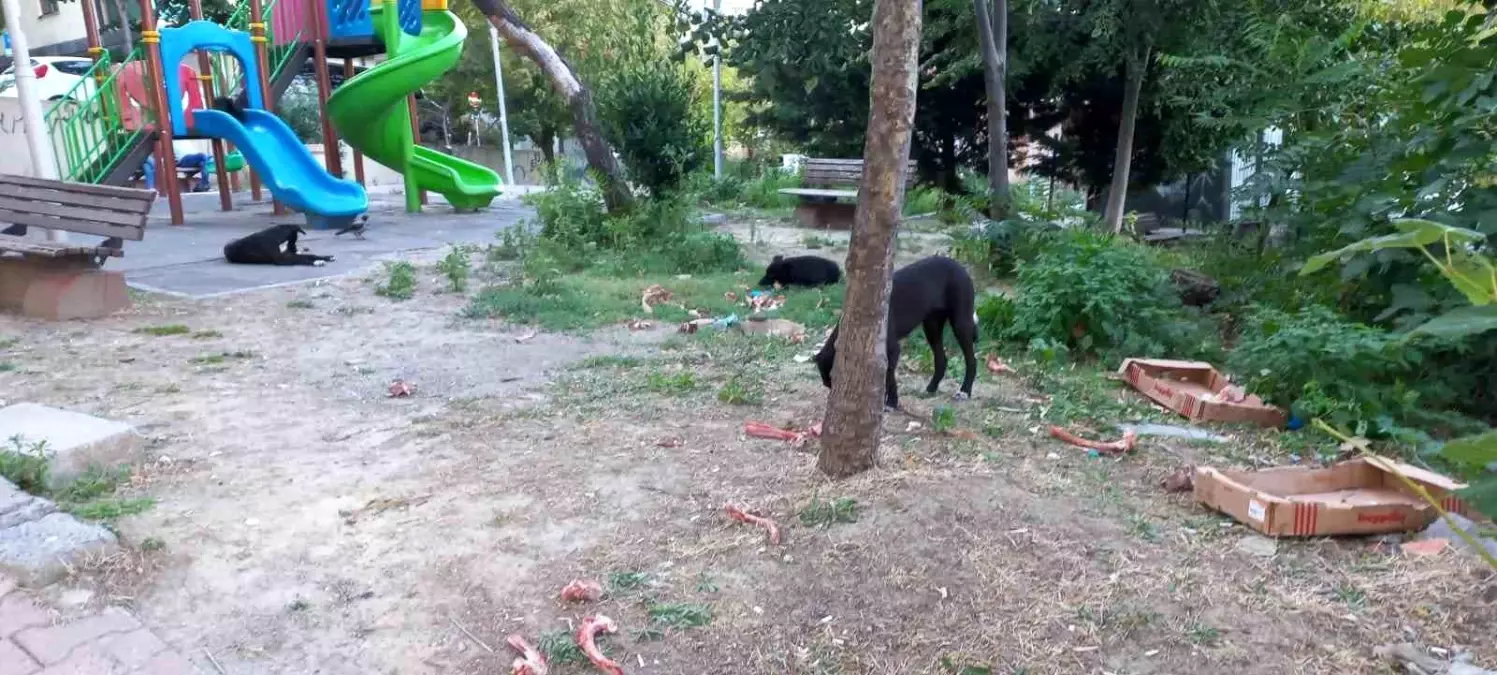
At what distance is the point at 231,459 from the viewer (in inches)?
182

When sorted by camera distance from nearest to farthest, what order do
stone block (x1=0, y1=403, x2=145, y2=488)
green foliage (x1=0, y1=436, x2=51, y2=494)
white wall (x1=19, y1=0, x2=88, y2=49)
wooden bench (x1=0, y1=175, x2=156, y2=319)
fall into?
green foliage (x1=0, y1=436, x2=51, y2=494) → stone block (x1=0, y1=403, x2=145, y2=488) → wooden bench (x1=0, y1=175, x2=156, y2=319) → white wall (x1=19, y1=0, x2=88, y2=49)

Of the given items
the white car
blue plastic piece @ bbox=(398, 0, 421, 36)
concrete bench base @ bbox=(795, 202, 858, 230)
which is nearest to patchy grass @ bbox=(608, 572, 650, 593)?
concrete bench base @ bbox=(795, 202, 858, 230)

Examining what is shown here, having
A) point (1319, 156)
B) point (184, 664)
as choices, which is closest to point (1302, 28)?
point (1319, 156)

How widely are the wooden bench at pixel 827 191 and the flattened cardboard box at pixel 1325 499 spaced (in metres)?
10.6

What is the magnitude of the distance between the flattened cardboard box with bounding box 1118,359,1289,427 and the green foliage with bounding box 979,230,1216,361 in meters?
0.38

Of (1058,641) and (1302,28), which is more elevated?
(1302,28)

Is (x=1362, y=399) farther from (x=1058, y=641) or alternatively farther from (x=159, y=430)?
(x=159, y=430)

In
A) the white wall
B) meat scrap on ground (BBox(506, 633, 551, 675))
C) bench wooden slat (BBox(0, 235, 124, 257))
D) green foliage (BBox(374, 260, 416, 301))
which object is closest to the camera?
meat scrap on ground (BBox(506, 633, 551, 675))

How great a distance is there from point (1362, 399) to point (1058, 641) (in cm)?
297

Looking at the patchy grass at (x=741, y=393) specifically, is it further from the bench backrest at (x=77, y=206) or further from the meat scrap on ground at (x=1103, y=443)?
the bench backrest at (x=77, y=206)

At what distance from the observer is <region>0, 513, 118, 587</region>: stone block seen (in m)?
3.40

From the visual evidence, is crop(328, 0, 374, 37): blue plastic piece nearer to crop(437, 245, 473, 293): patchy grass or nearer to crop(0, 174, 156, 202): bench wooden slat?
crop(437, 245, 473, 293): patchy grass

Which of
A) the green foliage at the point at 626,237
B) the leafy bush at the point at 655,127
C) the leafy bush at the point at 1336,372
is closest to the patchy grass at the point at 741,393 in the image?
the leafy bush at the point at 1336,372

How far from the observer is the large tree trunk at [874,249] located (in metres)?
3.59
